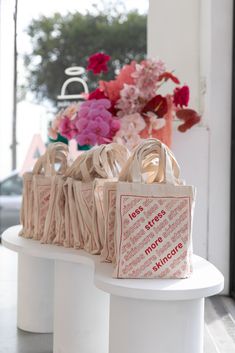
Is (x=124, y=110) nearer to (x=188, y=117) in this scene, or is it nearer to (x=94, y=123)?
(x=94, y=123)

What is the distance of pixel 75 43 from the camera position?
20.7ft

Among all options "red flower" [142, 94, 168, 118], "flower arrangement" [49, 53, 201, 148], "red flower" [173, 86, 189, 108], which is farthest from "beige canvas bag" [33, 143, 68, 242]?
"red flower" [173, 86, 189, 108]

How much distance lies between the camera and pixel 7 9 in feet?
18.1

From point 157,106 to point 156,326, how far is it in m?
1.59

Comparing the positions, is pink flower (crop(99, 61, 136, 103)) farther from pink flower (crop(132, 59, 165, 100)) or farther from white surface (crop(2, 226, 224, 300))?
white surface (crop(2, 226, 224, 300))

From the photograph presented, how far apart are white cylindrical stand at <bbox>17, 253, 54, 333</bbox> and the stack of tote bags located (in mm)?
170

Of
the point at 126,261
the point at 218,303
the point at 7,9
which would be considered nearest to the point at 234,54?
the point at 218,303

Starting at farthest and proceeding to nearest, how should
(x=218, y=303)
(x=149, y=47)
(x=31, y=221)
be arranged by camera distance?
1. (x=149, y=47)
2. (x=218, y=303)
3. (x=31, y=221)

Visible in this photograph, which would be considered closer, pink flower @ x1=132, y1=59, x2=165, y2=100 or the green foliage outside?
pink flower @ x1=132, y1=59, x2=165, y2=100

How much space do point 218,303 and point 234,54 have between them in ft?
4.76

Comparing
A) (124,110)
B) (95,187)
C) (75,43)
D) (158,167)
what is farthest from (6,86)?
(158,167)

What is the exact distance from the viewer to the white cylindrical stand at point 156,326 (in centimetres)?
176

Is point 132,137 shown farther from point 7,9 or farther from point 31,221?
point 7,9

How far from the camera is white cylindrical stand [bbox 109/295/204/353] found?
176cm
